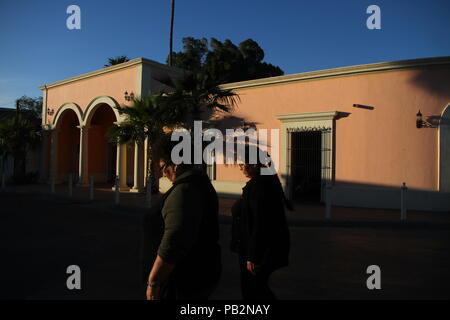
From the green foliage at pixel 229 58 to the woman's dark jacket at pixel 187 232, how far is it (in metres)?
31.3

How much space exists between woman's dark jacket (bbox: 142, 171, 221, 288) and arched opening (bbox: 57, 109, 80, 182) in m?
22.0

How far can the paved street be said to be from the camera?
168 inches

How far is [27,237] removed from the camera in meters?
7.07

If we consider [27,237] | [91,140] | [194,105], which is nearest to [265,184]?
[27,237]

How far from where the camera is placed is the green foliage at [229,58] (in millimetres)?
33531

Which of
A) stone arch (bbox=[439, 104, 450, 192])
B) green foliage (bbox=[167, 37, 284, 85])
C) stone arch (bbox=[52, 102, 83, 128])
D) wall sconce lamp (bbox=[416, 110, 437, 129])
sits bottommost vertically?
stone arch (bbox=[439, 104, 450, 192])

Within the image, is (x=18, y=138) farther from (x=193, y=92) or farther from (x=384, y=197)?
(x=384, y=197)

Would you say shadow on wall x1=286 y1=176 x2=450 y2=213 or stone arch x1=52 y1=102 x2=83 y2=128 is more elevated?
stone arch x1=52 y1=102 x2=83 y2=128

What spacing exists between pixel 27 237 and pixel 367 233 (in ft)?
22.6

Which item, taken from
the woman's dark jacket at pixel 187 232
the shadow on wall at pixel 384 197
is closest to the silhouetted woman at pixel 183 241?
the woman's dark jacket at pixel 187 232

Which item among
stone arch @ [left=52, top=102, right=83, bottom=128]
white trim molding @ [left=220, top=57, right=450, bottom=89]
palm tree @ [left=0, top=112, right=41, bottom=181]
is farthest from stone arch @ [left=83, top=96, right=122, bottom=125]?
white trim molding @ [left=220, top=57, right=450, bottom=89]

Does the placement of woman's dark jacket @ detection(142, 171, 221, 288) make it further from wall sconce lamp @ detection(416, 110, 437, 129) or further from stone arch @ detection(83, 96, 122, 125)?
stone arch @ detection(83, 96, 122, 125)

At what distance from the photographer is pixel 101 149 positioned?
74.3ft

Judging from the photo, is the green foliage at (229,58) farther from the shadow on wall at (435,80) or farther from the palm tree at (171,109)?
the shadow on wall at (435,80)
